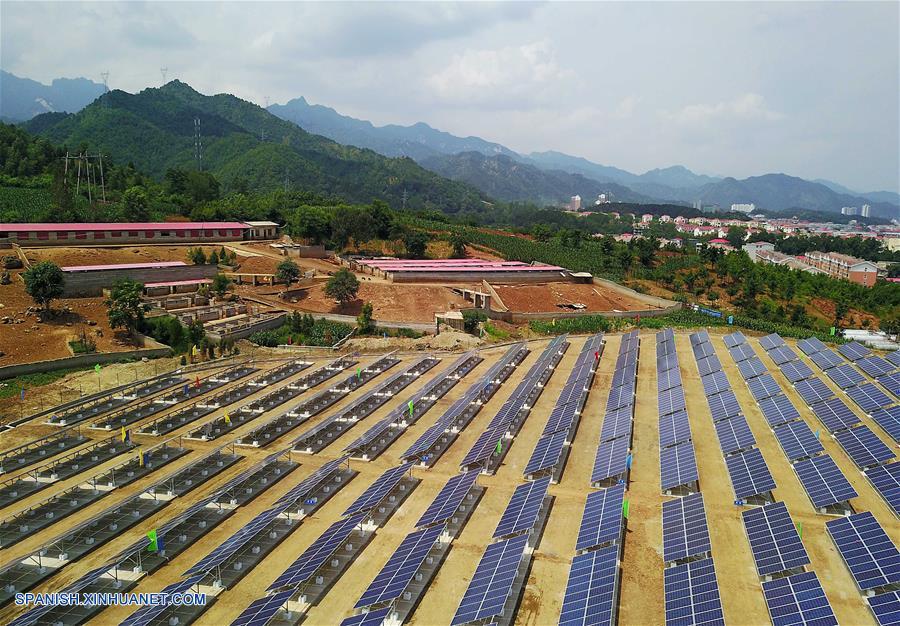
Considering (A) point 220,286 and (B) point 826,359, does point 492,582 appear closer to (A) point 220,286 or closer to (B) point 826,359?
(B) point 826,359

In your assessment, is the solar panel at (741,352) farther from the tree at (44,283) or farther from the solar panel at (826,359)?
the tree at (44,283)

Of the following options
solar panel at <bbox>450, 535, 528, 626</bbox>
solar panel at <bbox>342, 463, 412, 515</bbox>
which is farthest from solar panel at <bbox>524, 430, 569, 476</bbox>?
solar panel at <bbox>450, 535, 528, 626</bbox>

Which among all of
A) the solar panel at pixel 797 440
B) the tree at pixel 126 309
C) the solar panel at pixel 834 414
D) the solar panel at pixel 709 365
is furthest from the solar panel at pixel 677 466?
the tree at pixel 126 309

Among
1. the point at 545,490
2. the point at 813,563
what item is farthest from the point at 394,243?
the point at 813,563

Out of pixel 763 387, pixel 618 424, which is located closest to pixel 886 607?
pixel 618 424

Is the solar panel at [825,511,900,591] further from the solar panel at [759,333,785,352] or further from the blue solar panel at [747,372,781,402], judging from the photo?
the solar panel at [759,333,785,352]

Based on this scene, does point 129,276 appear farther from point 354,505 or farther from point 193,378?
point 354,505
